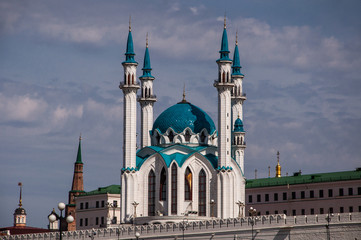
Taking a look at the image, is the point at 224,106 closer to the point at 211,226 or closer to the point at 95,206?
the point at 211,226

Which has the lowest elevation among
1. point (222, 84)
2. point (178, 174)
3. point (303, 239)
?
point (303, 239)

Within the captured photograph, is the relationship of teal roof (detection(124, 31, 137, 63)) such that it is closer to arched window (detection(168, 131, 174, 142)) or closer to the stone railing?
arched window (detection(168, 131, 174, 142))

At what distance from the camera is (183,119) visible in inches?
4678

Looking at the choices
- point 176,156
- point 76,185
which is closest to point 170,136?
point 176,156

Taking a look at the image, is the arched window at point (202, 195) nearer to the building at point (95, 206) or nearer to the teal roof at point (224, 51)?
the teal roof at point (224, 51)

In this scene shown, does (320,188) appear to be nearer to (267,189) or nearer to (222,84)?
(267,189)

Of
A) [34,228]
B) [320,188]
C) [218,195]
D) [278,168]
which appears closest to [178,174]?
[218,195]

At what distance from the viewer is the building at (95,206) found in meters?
144

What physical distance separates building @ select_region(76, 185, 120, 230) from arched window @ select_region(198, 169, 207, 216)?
29.6 m

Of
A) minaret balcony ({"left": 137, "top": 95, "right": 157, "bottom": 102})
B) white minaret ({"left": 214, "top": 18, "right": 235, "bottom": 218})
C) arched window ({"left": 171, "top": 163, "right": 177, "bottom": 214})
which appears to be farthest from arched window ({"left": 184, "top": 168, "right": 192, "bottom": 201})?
minaret balcony ({"left": 137, "top": 95, "right": 157, "bottom": 102})

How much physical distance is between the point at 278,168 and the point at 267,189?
665 inches

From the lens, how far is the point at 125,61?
4599 inches

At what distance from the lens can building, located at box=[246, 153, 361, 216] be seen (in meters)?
123

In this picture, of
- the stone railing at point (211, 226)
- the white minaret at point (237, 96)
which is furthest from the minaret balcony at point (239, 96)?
the stone railing at point (211, 226)
